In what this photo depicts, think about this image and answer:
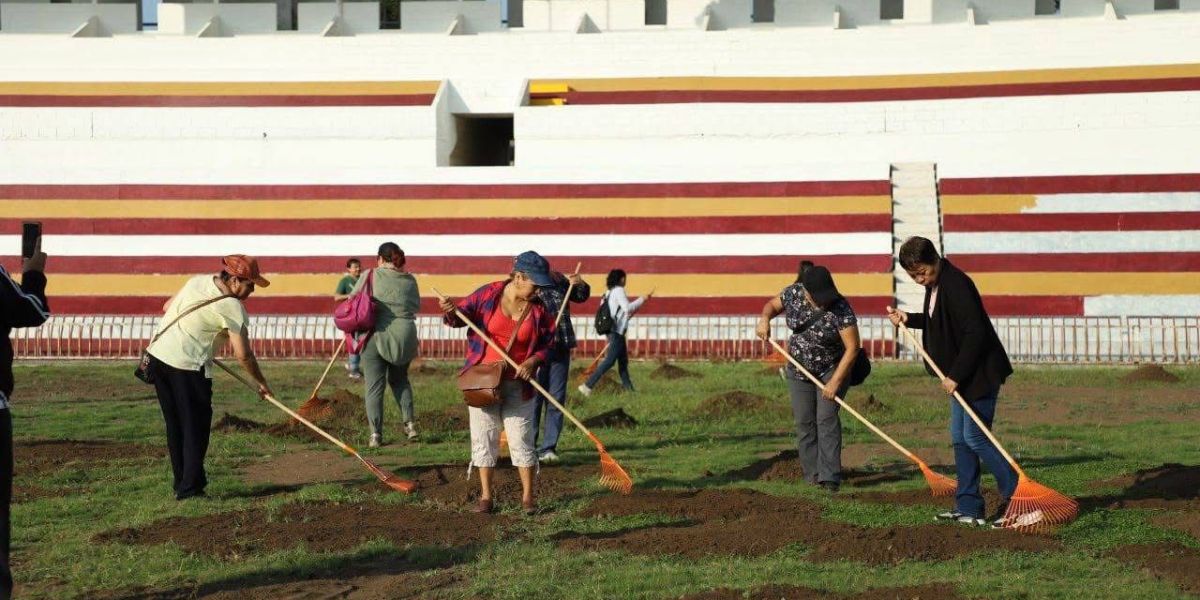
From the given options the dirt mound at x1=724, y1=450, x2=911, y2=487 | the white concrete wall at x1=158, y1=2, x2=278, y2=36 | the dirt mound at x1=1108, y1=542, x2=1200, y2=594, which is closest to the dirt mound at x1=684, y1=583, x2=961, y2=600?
the dirt mound at x1=1108, y1=542, x2=1200, y2=594

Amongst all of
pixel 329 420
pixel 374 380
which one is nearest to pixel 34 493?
pixel 374 380

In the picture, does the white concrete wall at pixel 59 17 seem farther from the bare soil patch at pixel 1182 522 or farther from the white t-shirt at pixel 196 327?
the bare soil patch at pixel 1182 522

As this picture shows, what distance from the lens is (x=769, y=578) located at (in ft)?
26.5

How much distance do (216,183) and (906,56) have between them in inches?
552

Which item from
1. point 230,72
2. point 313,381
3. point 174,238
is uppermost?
point 230,72

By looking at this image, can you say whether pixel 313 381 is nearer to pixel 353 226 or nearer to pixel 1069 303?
pixel 353 226

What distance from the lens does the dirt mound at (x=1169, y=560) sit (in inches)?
314

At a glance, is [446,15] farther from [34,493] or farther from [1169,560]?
[1169,560]

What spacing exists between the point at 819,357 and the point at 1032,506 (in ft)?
7.46

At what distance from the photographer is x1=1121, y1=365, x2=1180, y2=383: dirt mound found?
2045cm

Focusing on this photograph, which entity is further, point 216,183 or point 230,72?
point 230,72

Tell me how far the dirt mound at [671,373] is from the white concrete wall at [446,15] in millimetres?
16875

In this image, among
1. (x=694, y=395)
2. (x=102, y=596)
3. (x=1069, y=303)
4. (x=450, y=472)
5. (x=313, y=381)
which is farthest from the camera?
(x=1069, y=303)

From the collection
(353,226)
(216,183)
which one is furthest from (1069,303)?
(216,183)
